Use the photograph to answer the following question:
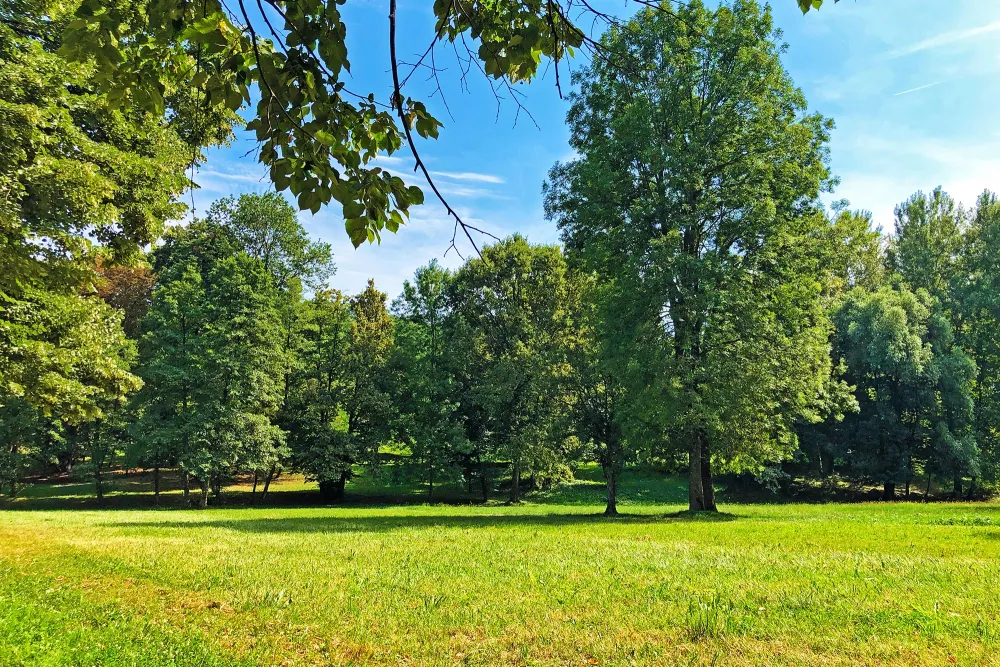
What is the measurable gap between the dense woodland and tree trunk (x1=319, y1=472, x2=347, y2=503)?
0.44 metres

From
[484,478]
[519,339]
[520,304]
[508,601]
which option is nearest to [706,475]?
[519,339]

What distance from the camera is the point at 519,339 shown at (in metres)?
29.3

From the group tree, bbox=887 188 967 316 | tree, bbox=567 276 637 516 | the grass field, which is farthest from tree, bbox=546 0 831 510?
tree, bbox=887 188 967 316

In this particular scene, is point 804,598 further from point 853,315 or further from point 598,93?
point 853,315

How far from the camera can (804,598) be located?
20.2ft

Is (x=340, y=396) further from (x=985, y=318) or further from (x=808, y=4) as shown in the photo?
(x=985, y=318)

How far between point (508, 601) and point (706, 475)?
16.2 meters

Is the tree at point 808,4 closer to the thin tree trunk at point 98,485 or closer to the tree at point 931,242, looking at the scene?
the thin tree trunk at point 98,485

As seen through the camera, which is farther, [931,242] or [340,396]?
[931,242]

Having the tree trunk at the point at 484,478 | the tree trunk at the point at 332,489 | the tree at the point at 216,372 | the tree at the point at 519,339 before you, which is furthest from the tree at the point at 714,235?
the tree trunk at the point at 332,489

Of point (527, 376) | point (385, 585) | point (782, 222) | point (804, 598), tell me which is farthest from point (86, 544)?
point (782, 222)

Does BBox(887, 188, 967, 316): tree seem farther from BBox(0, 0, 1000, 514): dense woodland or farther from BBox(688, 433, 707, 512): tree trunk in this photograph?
BBox(688, 433, 707, 512): tree trunk

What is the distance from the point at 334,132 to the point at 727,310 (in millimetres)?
16811

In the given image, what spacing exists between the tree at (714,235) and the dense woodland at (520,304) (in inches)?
4.0
